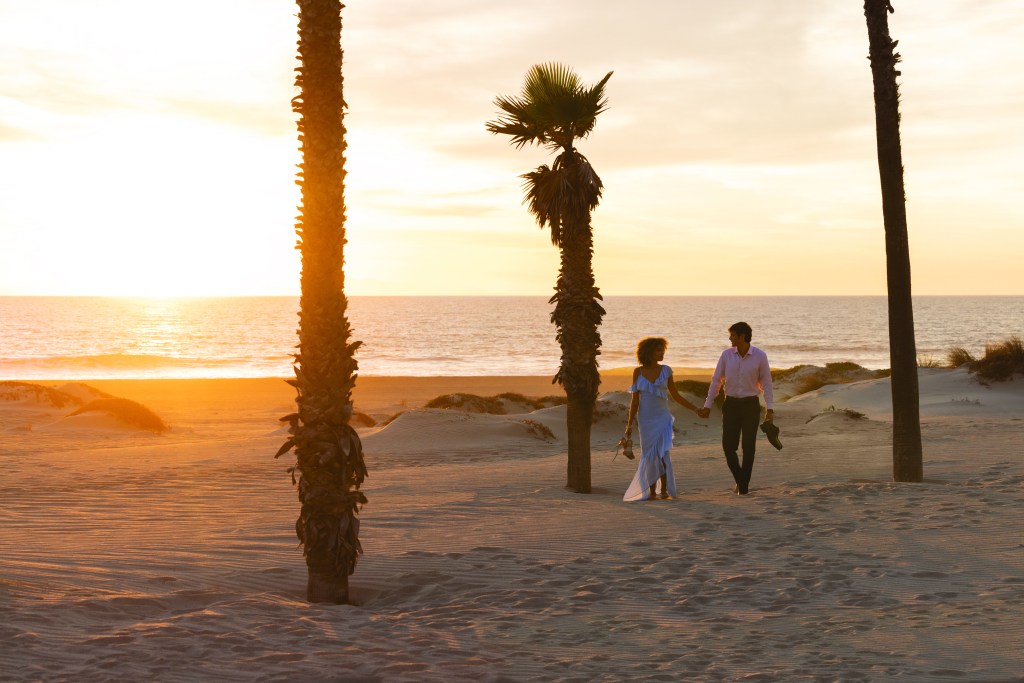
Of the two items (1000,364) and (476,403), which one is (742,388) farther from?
(1000,364)

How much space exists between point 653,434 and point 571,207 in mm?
3179

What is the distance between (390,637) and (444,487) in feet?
23.3

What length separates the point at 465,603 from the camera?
7242 mm

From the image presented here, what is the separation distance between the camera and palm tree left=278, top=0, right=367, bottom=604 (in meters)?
7.08

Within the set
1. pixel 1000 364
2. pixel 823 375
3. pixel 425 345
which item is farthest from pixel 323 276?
pixel 425 345

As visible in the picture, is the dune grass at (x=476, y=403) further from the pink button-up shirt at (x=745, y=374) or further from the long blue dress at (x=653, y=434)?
the pink button-up shirt at (x=745, y=374)

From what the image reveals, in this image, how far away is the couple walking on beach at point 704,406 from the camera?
11.2m

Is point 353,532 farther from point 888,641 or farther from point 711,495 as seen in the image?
point 711,495

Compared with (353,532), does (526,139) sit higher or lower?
higher

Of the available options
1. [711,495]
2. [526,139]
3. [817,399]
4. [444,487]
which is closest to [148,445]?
[444,487]

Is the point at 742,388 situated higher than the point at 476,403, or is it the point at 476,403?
the point at 742,388

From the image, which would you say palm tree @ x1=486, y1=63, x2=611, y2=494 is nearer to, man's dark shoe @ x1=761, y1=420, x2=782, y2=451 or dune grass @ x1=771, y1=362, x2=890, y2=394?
man's dark shoe @ x1=761, y1=420, x2=782, y2=451

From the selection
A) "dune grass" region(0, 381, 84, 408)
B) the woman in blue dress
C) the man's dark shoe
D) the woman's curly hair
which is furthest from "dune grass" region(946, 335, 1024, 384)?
"dune grass" region(0, 381, 84, 408)

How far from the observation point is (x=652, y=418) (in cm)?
1143
